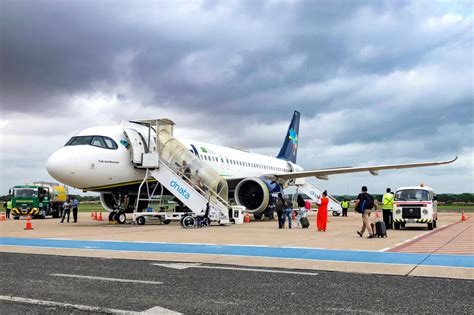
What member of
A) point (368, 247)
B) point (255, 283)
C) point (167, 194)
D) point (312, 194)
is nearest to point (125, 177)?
point (167, 194)

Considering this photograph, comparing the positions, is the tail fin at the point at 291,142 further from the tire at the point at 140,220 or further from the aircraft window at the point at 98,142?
the aircraft window at the point at 98,142

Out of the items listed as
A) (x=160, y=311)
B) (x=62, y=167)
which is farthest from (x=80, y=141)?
(x=160, y=311)

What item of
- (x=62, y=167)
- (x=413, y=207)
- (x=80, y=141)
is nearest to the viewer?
(x=62, y=167)

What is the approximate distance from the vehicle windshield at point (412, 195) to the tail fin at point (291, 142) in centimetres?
2208

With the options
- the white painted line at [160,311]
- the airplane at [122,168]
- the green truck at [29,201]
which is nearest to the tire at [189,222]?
the airplane at [122,168]

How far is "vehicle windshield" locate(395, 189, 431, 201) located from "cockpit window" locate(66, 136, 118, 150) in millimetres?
11857

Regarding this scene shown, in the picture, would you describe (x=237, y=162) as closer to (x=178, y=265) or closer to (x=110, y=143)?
(x=110, y=143)

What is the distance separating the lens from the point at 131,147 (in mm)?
20031

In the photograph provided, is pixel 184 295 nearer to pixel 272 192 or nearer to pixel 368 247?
pixel 368 247

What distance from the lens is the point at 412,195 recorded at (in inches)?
734

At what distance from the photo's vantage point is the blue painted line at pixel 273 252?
9.12 metres

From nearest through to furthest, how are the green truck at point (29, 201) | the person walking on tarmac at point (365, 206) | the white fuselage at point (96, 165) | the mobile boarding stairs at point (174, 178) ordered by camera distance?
the person walking on tarmac at point (365, 206) → the white fuselage at point (96, 165) → the mobile boarding stairs at point (174, 178) → the green truck at point (29, 201)

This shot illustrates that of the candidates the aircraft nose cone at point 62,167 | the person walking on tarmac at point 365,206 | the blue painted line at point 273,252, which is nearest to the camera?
the blue painted line at point 273,252

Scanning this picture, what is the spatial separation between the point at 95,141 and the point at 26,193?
667 inches
